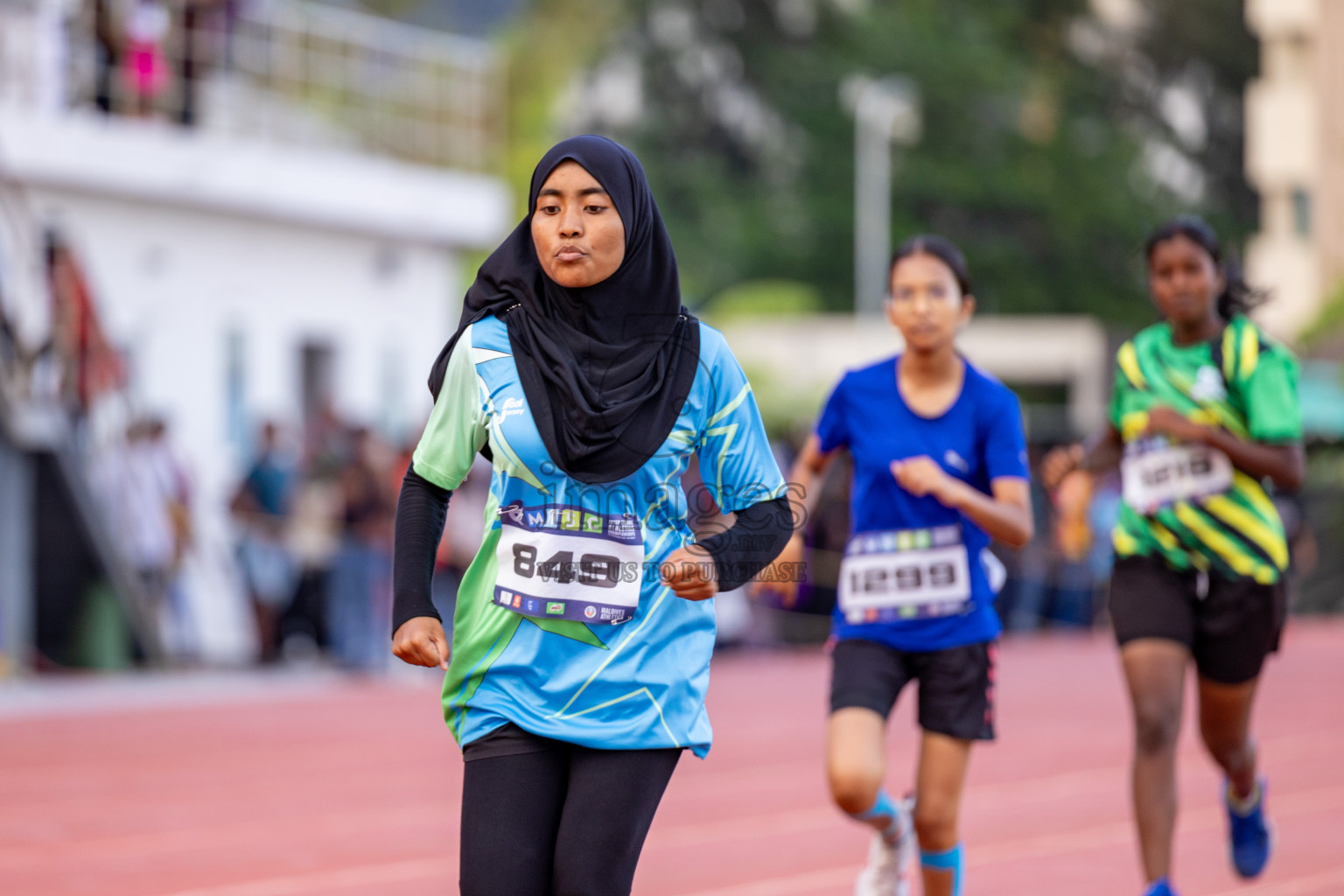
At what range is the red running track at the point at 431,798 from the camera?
26.7ft

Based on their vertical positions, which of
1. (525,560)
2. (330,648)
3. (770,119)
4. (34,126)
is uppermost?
(770,119)

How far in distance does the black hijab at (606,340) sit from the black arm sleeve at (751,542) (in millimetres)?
242

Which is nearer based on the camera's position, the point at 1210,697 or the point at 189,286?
the point at 1210,697

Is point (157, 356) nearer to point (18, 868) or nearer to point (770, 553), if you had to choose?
point (18, 868)

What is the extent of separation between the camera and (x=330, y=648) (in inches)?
693

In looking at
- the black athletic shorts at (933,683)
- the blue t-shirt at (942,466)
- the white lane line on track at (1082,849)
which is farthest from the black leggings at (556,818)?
the white lane line on track at (1082,849)

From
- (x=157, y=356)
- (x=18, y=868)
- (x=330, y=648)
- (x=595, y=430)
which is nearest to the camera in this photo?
(x=595, y=430)

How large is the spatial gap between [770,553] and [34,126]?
16.8 meters

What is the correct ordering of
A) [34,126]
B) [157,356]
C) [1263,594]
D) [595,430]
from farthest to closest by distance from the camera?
[157,356] < [34,126] < [1263,594] < [595,430]

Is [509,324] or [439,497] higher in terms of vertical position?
[509,324]

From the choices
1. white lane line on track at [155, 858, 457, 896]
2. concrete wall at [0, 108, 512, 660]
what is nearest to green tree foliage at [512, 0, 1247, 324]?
concrete wall at [0, 108, 512, 660]

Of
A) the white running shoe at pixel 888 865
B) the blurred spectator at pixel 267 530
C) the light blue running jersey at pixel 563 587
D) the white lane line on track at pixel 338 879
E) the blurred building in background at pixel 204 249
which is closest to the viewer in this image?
the light blue running jersey at pixel 563 587

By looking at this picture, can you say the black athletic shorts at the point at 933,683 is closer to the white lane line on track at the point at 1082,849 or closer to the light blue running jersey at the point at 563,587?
the white lane line on track at the point at 1082,849

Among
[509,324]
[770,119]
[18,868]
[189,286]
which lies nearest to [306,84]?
[189,286]
